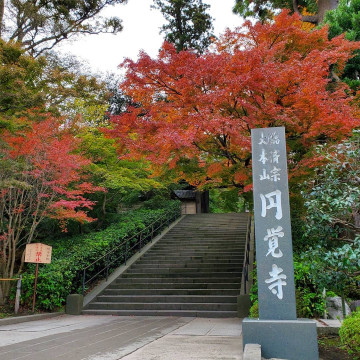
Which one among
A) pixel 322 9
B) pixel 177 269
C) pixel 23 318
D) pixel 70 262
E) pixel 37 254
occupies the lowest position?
pixel 23 318

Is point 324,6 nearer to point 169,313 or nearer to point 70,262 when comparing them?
point 169,313

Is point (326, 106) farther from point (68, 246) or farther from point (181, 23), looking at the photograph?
point (181, 23)

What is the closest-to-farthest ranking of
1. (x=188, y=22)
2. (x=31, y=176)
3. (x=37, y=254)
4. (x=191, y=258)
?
1. (x=37, y=254)
2. (x=31, y=176)
3. (x=191, y=258)
4. (x=188, y=22)

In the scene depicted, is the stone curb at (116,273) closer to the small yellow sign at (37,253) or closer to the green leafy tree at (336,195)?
the small yellow sign at (37,253)

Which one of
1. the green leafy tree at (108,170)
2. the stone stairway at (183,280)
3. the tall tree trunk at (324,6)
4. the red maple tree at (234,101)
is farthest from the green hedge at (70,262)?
the tall tree trunk at (324,6)

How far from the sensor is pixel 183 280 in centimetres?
1115

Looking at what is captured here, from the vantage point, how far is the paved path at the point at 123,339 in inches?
193

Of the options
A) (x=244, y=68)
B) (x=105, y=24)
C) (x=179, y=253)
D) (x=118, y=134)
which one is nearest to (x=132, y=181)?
(x=179, y=253)

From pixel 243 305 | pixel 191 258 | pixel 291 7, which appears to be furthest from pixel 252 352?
pixel 291 7

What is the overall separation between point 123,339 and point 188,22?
22697mm

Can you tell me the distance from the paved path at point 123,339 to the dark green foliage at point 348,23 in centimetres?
888

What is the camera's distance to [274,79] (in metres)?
7.73

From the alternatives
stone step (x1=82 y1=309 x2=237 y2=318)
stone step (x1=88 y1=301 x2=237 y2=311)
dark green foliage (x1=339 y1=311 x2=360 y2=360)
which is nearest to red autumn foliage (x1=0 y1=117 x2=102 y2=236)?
stone step (x1=88 y1=301 x2=237 y2=311)

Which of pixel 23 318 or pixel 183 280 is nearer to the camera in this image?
pixel 23 318
